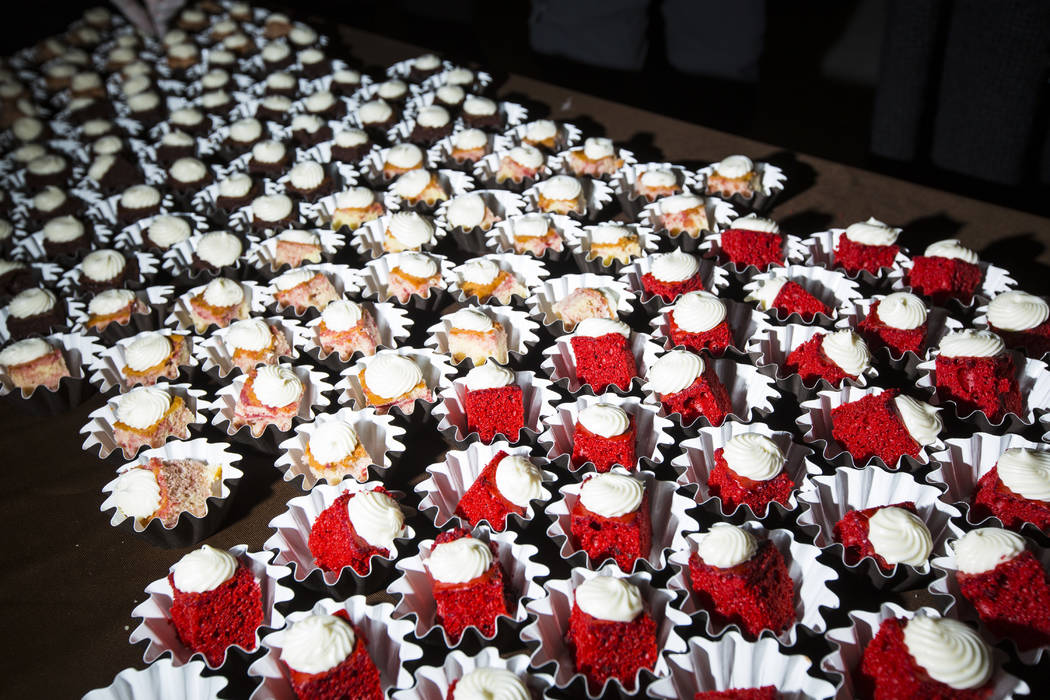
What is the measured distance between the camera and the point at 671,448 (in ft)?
6.41

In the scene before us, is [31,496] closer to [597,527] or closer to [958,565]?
[597,527]

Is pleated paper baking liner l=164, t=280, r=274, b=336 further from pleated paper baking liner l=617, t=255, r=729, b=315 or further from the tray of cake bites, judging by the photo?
pleated paper baking liner l=617, t=255, r=729, b=315

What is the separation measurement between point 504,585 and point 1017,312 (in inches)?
64.4

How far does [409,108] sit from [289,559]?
2709mm

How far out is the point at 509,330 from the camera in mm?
2375

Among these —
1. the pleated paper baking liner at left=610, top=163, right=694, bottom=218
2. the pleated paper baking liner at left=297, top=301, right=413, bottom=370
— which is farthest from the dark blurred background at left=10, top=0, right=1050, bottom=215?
the pleated paper baking liner at left=297, top=301, right=413, bottom=370

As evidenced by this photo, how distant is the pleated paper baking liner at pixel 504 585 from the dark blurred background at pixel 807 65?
2.68 m

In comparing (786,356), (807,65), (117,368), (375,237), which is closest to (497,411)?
(786,356)

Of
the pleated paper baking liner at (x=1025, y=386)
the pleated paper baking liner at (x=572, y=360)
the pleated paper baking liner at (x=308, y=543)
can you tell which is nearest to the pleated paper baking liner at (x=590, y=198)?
the pleated paper baking liner at (x=572, y=360)

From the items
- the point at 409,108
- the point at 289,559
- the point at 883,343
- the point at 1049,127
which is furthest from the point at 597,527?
the point at 1049,127

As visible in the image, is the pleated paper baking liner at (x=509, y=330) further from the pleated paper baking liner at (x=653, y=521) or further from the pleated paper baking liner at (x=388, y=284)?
the pleated paper baking liner at (x=653, y=521)

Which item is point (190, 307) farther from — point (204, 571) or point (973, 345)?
point (973, 345)

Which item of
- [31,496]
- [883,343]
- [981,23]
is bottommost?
[31,496]

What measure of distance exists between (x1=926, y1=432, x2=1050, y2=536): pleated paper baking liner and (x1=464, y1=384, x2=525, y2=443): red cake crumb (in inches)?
39.9
